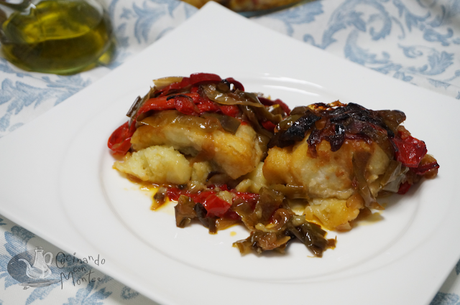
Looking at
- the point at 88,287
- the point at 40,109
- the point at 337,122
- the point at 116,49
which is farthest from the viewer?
the point at 116,49

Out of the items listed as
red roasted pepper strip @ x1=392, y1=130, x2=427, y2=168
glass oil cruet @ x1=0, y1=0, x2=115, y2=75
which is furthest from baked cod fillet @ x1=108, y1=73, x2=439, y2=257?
glass oil cruet @ x1=0, y1=0, x2=115, y2=75

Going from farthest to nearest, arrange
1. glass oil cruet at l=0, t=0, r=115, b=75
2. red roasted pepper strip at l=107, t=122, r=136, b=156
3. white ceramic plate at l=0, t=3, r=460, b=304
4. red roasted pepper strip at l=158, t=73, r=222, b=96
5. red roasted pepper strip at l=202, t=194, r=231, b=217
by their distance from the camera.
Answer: glass oil cruet at l=0, t=0, r=115, b=75 < red roasted pepper strip at l=107, t=122, r=136, b=156 < red roasted pepper strip at l=158, t=73, r=222, b=96 < red roasted pepper strip at l=202, t=194, r=231, b=217 < white ceramic plate at l=0, t=3, r=460, b=304

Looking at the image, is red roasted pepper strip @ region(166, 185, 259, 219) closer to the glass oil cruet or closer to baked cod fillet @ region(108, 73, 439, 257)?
baked cod fillet @ region(108, 73, 439, 257)

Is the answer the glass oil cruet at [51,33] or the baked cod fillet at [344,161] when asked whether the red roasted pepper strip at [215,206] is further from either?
the glass oil cruet at [51,33]

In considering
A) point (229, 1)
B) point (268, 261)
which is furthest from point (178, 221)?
point (229, 1)

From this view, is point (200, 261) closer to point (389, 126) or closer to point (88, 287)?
point (88, 287)

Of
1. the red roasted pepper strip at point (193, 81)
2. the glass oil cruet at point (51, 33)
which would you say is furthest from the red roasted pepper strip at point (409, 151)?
the glass oil cruet at point (51, 33)
